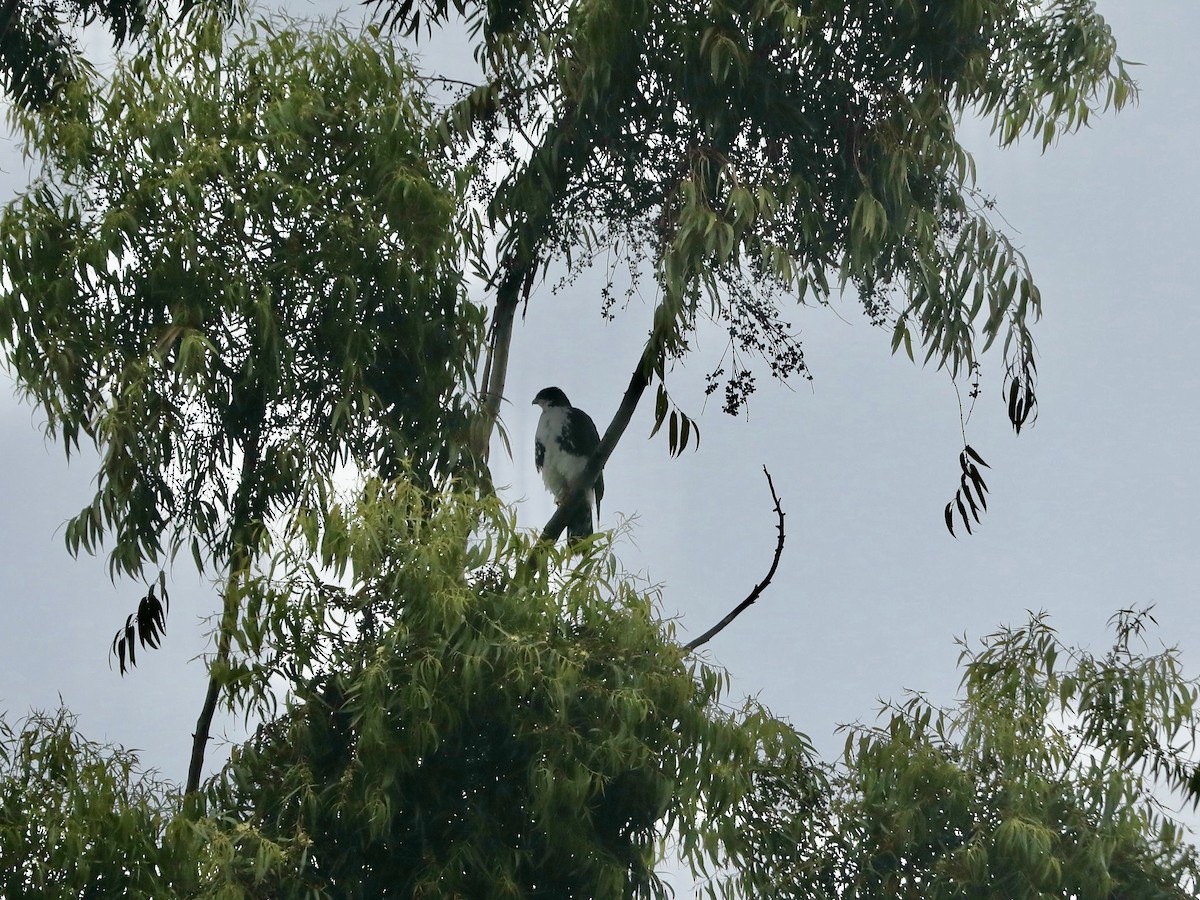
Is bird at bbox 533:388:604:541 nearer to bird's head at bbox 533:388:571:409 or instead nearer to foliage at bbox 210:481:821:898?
bird's head at bbox 533:388:571:409

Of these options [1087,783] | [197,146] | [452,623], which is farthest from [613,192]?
[1087,783]

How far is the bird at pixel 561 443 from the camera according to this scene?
7.08m

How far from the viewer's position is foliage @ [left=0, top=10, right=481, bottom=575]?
18.7 ft

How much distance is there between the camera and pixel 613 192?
666 cm

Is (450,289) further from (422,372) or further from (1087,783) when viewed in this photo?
(1087,783)

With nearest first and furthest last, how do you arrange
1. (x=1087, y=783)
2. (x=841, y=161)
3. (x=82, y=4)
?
(x=1087, y=783), (x=841, y=161), (x=82, y=4)

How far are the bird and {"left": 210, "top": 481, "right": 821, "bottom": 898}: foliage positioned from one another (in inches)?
77.7

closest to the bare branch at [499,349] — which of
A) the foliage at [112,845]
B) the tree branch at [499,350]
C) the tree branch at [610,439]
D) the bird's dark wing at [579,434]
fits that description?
the tree branch at [499,350]

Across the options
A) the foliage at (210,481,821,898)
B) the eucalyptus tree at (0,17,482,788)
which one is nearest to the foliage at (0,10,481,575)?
the eucalyptus tree at (0,17,482,788)

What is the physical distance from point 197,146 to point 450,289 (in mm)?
1041

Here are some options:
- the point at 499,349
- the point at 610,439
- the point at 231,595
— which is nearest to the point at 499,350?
A: the point at 499,349

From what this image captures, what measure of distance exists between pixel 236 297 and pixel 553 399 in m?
2.10

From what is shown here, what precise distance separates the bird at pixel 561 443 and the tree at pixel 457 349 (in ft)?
1.78

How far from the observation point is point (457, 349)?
6012 mm
